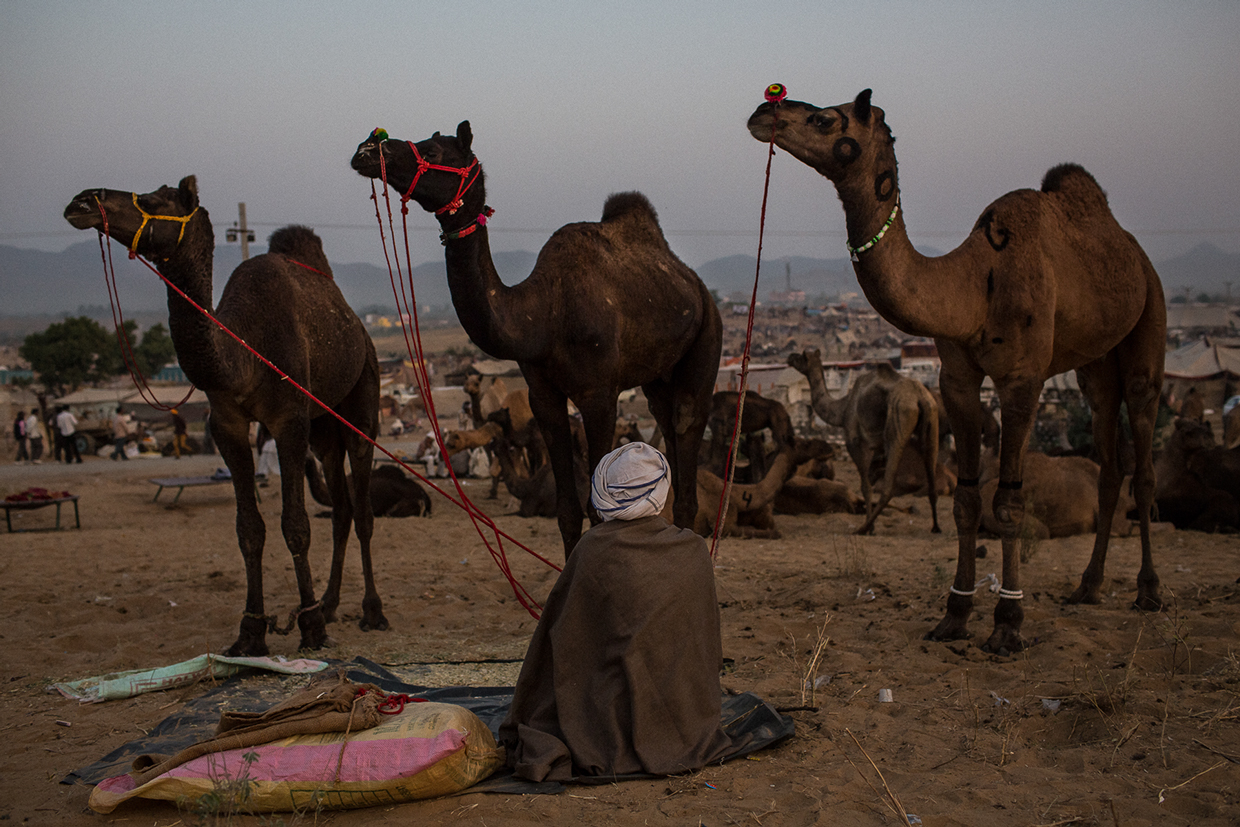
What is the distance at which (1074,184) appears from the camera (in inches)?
253

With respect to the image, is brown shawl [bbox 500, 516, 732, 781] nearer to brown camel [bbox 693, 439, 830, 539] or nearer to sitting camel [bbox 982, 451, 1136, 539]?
brown camel [bbox 693, 439, 830, 539]

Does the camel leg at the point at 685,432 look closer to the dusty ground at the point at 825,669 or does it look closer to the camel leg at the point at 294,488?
the dusty ground at the point at 825,669

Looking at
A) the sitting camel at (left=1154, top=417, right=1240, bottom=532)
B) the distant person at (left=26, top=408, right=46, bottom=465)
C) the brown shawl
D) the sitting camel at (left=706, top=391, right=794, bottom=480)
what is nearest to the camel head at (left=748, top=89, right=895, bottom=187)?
the brown shawl

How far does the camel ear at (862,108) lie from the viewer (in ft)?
17.0

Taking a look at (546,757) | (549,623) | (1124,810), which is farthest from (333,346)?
(1124,810)

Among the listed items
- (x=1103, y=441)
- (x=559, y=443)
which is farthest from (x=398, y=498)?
(x=1103, y=441)

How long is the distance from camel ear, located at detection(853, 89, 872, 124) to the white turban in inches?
95.4

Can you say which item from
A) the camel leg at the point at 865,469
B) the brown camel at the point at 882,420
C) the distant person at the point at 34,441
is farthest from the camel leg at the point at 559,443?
the distant person at the point at 34,441

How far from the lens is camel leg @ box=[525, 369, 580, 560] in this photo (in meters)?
6.03

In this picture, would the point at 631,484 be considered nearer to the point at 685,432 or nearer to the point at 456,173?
the point at 456,173

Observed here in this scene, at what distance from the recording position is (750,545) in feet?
34.9

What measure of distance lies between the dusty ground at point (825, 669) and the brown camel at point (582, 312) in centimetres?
146

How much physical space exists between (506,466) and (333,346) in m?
7.06

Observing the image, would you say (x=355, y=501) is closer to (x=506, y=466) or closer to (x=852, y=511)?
(x=506, y=466)
